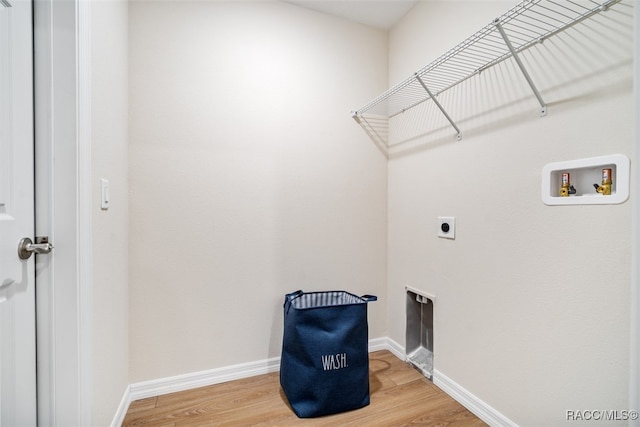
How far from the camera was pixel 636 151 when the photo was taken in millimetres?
724

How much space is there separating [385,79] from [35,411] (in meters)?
2.34

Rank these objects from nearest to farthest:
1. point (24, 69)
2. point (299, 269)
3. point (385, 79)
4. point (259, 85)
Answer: point (24, 69) → point (259, 85) → point (299, 269) → point (385, 79)

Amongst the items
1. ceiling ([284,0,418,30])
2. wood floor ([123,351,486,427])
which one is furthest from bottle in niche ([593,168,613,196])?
ceiling ([284,0,418,30])

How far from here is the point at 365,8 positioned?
1.80 meters

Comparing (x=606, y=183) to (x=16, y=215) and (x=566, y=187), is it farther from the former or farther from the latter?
(x=16, y=215)

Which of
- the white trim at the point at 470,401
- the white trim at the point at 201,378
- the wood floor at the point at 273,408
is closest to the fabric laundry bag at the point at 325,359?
the wood floor at the point at 273,408

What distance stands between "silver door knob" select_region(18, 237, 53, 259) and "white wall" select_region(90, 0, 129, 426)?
144 millimetres

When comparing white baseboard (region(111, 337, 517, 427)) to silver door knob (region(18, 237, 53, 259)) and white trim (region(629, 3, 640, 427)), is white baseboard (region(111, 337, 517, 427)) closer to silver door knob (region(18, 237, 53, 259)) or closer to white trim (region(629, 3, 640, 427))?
white trim (region(629, 3, 640, 427))

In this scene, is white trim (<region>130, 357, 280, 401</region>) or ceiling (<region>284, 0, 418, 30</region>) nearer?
white trim (<region>130, 357, 280, 401</region>)

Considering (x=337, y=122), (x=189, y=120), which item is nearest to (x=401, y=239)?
(x=337, y=122)

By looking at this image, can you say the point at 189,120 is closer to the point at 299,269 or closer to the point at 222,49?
the point at 222,49

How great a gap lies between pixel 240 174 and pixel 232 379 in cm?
117

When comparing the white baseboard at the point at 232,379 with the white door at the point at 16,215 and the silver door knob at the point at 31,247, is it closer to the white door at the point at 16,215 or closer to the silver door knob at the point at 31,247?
the white door at the point at 16,215

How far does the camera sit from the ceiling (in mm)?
1754
